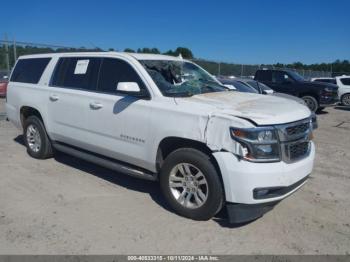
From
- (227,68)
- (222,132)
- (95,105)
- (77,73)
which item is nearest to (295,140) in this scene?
(222,132)

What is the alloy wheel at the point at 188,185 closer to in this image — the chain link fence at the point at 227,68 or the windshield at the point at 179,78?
the windshield at the point at 179,78

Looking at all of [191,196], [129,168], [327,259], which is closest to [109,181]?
[129,168]

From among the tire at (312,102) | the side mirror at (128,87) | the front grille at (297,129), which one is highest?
the side mirror at (128,87)

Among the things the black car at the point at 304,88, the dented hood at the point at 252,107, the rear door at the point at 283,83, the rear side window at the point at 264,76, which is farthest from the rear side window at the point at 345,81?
the dented hood at the point at 252,107

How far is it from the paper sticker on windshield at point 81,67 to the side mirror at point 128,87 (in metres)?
1.31

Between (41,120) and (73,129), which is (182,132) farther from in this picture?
(41,120)

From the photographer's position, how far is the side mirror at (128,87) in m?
4.46

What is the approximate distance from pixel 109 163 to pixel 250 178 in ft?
7.24

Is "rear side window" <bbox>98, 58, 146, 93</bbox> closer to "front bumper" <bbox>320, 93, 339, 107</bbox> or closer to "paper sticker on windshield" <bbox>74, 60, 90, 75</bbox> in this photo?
"paper sticker on windshield" <bbox>74, 60, 90, 75</bbox>

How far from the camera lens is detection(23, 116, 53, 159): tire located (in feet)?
21.1

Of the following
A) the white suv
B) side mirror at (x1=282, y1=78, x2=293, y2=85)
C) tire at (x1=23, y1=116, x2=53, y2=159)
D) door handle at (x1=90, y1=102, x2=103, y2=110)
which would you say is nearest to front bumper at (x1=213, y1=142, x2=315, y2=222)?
the white suv

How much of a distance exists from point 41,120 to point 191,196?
11.5 feet

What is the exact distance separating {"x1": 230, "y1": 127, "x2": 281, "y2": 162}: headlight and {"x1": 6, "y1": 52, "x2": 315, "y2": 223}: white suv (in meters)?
0.01

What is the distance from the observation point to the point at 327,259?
353cm
